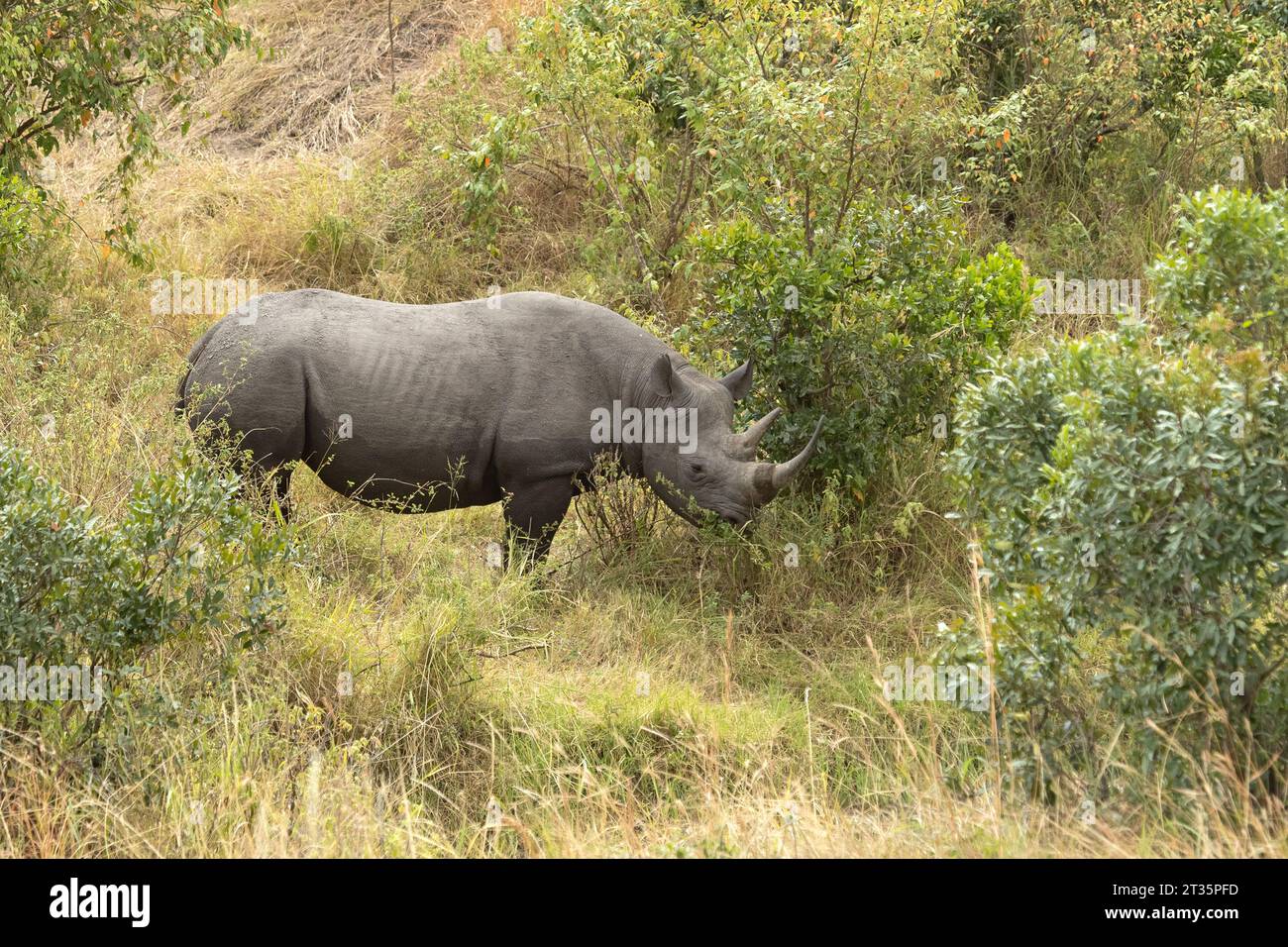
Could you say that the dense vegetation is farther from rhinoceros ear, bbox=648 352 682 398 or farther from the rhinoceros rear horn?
rhinoceros ear, bbox=648 352 682 398

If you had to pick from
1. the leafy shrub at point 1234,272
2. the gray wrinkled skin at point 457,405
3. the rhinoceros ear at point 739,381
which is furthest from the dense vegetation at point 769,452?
the gray wrinkled skin at point 457,405

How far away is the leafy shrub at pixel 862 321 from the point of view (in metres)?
7.96

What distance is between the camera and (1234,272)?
5.02 m

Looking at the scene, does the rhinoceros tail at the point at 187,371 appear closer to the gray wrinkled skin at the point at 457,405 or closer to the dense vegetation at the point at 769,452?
the gray wrinkled skin at the point at 457,405

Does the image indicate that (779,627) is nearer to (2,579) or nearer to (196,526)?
(196,526)

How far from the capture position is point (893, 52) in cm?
811

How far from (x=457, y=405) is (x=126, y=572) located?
272 cm

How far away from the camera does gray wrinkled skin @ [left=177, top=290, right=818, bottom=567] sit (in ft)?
25.6

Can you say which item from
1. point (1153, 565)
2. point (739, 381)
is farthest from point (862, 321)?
point (1153, 565)

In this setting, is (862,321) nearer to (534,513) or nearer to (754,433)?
(754,433)

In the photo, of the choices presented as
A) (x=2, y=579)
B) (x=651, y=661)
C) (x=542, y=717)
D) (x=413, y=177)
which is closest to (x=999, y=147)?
(x=413, y=177)

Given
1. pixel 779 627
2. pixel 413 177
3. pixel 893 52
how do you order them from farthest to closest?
pixel 413 177
pixel 893 52
pixel 779 627

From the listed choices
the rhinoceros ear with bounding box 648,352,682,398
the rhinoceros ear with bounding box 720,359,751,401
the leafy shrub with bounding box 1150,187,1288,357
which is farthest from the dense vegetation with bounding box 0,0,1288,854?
the rhinoceros ear with bounding box 648,352,682,398

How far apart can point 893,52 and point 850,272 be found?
4.26ft
